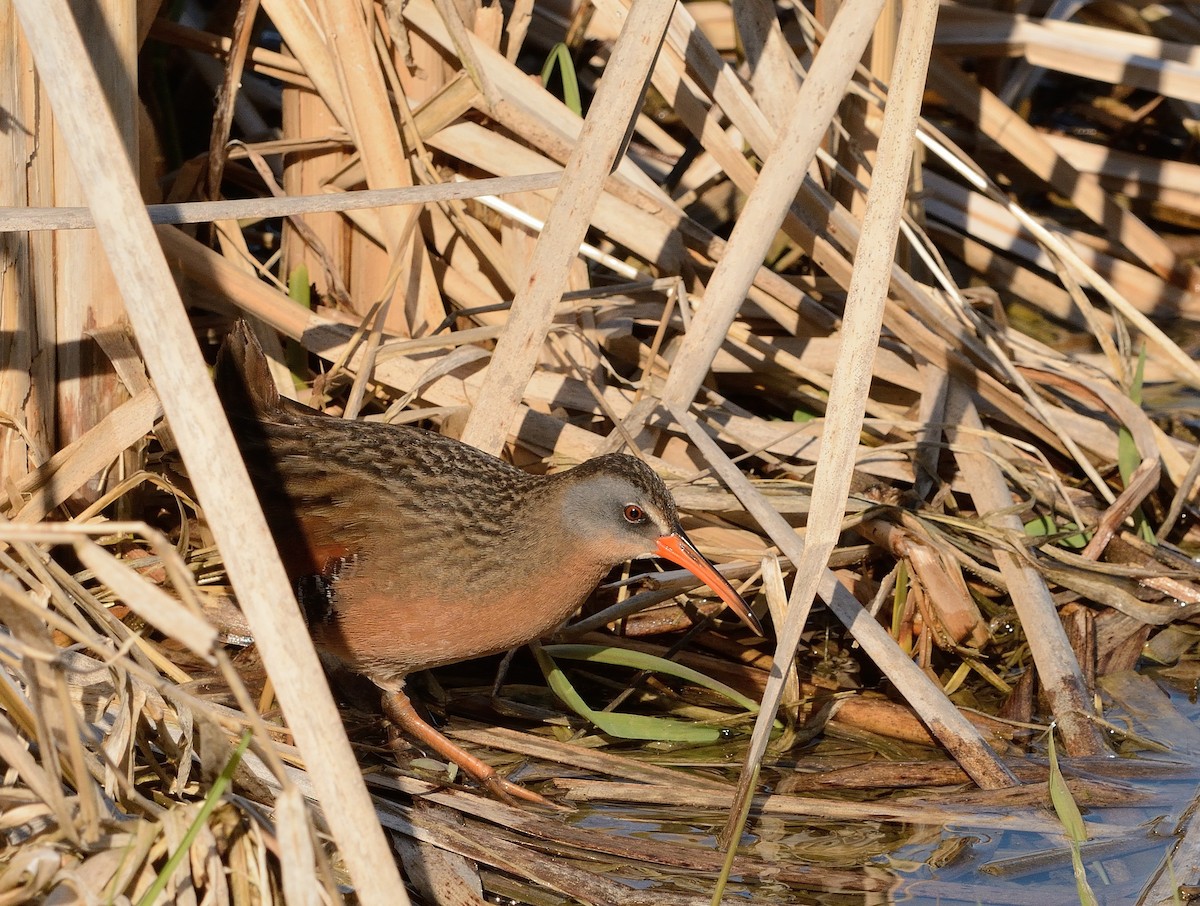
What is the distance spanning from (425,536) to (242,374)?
56 centimetres

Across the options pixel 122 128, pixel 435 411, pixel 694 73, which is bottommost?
pixel 435 411

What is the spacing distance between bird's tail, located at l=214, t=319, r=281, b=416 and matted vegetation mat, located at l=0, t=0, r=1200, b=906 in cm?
17

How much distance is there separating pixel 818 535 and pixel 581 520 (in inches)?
27.7

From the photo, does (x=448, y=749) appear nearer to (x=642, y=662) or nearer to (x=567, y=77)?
(x=642, y=662)

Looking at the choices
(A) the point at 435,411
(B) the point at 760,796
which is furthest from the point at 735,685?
(A) the point at 435,411

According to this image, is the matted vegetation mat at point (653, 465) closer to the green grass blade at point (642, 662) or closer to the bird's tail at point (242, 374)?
the green grass blade at point (642, 662)

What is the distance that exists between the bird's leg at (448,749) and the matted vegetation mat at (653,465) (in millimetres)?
59

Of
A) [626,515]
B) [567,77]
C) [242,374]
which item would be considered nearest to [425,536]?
[626,515]

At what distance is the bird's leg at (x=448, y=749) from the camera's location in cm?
284

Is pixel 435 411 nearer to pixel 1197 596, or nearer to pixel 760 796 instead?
pixel 760 796

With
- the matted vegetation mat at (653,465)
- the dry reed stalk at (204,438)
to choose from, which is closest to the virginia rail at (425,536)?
the matted vegetation mat at (653,465)

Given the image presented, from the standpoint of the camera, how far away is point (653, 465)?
3.51 meters

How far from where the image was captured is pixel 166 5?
3.96 metres

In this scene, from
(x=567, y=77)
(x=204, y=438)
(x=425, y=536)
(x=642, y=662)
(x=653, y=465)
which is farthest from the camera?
(x=567, y=77)
